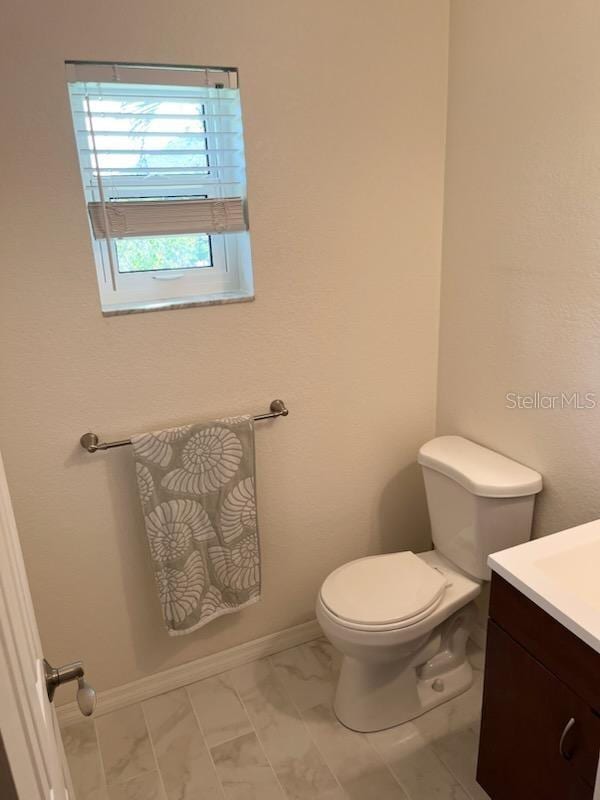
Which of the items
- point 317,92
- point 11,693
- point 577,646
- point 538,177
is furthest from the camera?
point 317,92

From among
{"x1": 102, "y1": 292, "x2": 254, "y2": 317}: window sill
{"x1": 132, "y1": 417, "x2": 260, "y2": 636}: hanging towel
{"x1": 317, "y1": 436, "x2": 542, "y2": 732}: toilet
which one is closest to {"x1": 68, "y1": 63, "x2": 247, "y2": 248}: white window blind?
{"x1": 102, "y1": 292, "x2": 254, "y2": 317}: window sill

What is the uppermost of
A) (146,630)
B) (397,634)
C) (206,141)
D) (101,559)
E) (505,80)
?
(505,80)

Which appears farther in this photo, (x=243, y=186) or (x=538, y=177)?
(x=243, y=186)

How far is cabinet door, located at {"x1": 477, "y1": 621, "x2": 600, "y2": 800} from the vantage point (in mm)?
1198

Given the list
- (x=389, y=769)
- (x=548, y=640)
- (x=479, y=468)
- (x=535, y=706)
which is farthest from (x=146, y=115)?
(x=389, y=769)

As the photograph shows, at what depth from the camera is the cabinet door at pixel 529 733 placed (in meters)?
1.20

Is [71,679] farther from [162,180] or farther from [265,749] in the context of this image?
[162,180]

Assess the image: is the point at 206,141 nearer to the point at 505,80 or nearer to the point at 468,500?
the point at 505,80

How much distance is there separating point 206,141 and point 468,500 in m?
1.35

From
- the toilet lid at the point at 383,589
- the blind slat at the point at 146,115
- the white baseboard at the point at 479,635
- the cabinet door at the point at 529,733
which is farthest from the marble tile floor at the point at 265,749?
the blind slat at the point at 146,115

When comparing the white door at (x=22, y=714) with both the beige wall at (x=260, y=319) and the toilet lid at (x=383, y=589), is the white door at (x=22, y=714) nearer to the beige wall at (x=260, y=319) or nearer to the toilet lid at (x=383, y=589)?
Answer: the beige wall at (x=260, y=319)

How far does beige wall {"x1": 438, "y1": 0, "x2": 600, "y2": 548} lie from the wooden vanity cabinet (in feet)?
1.67

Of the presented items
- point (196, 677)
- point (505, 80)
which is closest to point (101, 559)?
point (196, 677)

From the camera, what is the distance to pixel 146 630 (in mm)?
2004
